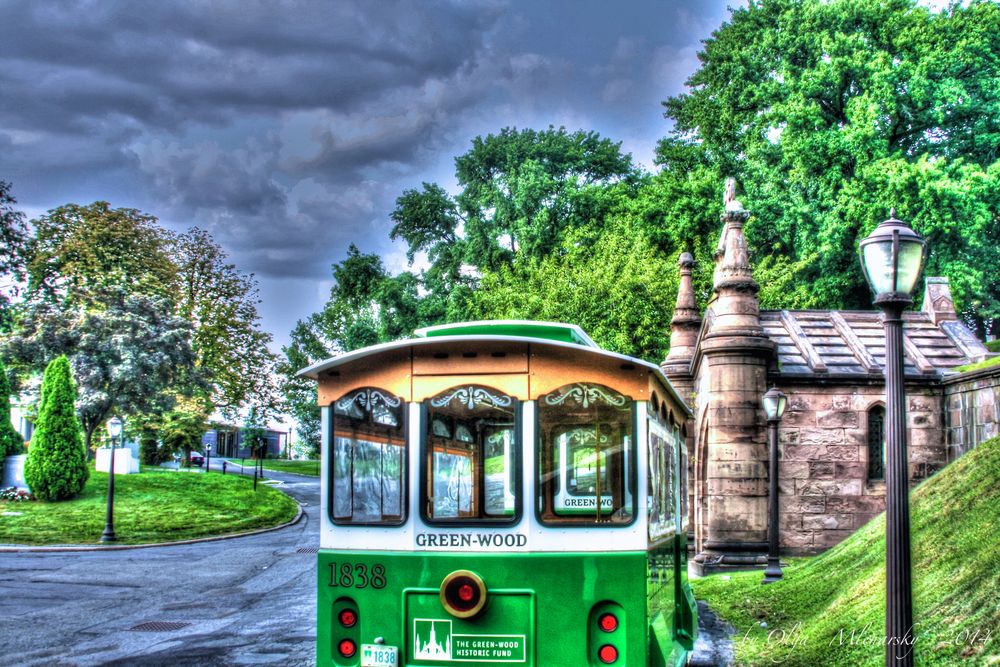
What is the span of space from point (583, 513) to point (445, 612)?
4.10ft

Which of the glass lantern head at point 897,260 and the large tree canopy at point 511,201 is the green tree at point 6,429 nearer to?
the large tree canopy at point 511,201

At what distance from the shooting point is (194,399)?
158ft

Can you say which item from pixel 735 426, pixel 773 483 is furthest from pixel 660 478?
pixel 735 426

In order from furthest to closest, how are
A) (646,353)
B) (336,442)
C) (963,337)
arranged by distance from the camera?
(646,353), (963,337), (336,442)

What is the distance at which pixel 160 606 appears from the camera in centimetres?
1609

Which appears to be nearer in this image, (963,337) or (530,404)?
(530,404)

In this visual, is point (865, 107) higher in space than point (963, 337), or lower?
higher

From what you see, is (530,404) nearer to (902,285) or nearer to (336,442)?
(336,442)

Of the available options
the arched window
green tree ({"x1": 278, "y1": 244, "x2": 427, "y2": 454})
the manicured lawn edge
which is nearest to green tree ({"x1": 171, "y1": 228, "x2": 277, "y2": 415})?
green tree ({"x1": 278, "y1": 244, "x2": 427, "y2": 454})

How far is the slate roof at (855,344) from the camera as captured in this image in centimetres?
1980

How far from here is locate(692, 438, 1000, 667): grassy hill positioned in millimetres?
8398

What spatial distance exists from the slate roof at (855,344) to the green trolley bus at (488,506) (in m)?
13.3

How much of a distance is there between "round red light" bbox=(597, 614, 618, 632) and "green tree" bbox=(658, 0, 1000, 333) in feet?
87.5

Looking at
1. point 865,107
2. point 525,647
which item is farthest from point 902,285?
point 865,107
